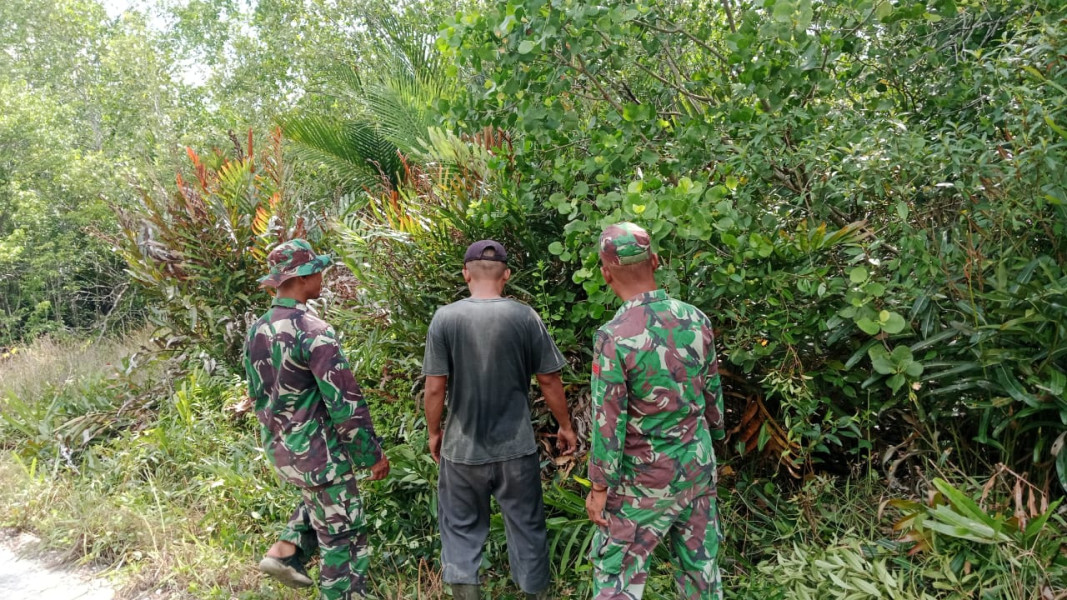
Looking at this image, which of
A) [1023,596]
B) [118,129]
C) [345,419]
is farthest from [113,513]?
[118,129]

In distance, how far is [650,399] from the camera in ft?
8.21

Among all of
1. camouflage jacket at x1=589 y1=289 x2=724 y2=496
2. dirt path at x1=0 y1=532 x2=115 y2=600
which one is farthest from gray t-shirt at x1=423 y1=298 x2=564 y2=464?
dirt path at x1=0 y1=532 x2=115 y2=600

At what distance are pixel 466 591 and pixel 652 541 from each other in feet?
3.61

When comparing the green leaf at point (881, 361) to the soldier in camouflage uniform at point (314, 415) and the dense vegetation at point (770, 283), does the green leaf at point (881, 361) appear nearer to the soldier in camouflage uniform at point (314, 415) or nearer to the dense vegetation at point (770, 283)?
the dense vegetation at point (770, 283)

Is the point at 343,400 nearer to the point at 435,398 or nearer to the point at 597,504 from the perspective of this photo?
the point at 435,398

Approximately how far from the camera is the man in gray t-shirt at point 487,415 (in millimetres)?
3152

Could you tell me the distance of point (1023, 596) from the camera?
8.09ft

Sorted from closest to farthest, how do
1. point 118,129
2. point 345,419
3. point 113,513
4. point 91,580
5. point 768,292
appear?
point 768,292
point 345,419
point 91,580
point 113,513
point 118,129

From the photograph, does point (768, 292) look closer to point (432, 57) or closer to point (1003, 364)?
point (1003, 364)

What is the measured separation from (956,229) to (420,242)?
2.91 metres

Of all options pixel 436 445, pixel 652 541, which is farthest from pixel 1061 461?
pixel 436 445

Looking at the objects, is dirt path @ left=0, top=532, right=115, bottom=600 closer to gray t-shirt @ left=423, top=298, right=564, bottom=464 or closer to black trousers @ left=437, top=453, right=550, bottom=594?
black trousers @ left=437, top=453, right=550, bottom=594

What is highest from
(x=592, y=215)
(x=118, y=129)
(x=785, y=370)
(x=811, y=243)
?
(x=118, y=129)

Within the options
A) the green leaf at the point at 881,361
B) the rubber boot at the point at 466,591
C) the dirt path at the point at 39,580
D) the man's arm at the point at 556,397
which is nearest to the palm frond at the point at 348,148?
the dirt path at the point at 39,580
